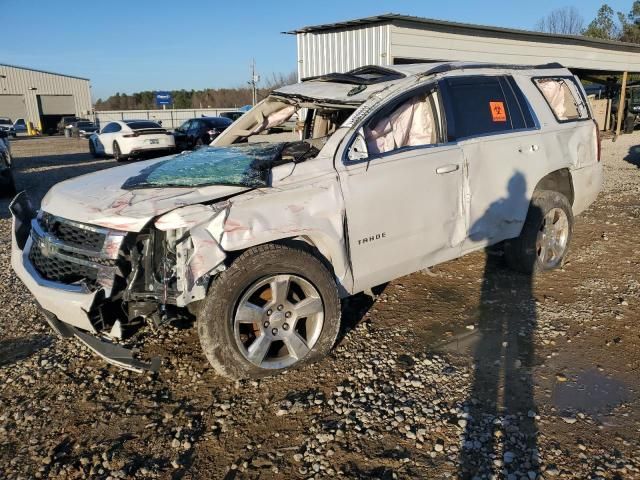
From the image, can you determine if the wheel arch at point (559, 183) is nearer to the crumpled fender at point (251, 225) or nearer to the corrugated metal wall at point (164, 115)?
the crumpled fender at point (251, 225)

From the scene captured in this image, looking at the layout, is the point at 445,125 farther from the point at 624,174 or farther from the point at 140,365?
the point at 624,174

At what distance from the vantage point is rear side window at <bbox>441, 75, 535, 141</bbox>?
422 centimetres

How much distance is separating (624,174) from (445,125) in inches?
393

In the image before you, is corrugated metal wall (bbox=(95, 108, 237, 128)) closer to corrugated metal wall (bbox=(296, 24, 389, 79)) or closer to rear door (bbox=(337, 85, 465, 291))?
corrugated metal wall (bbox=(296, 24, 389, 79))

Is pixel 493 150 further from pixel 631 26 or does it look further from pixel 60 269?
pixel 631 26

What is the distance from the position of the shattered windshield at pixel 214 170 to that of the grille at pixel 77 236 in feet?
1.28

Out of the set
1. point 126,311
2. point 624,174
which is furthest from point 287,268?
point 624,174

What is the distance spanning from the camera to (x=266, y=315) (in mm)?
3254

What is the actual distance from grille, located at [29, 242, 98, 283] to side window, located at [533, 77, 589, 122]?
446cm

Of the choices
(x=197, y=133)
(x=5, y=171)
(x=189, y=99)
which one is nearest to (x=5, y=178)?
(x=5, y=171)

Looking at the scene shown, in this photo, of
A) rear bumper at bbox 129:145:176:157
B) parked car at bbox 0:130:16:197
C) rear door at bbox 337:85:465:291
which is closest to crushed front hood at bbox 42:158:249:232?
rear door at bbox 337:85:465:291

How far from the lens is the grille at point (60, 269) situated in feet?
10.3

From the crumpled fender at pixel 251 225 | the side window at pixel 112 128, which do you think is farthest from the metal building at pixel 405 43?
the crumpled fender at pixel 251 225

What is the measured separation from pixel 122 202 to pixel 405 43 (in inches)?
400
